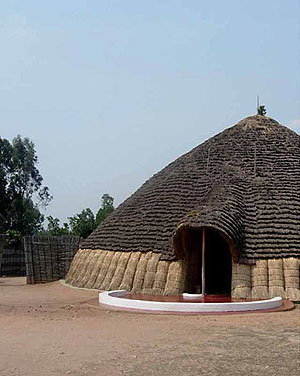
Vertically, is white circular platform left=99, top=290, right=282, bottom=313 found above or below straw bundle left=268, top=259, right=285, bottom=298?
below

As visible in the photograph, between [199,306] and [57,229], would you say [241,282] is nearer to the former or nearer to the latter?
[199,306]

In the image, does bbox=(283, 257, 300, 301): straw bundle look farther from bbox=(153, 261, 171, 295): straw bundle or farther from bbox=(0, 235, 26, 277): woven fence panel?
bbox=(0, 235, 26, 277): woven fence panel

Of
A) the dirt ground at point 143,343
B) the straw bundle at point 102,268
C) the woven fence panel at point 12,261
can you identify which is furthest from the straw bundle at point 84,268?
the woven fence panel at point 12,261

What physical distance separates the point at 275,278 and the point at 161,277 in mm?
3035

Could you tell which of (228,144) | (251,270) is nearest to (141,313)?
(251,270)

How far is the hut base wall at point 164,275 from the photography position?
43.2 ft

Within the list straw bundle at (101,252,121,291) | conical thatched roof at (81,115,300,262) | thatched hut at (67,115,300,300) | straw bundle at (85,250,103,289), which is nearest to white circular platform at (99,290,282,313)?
thatched hut at (67,115,300,300)

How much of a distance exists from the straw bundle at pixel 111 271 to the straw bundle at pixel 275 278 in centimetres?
479

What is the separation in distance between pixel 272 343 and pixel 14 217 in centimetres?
3146

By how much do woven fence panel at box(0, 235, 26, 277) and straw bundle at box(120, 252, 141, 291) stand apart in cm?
1189

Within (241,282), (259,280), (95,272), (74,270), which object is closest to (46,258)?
(74,270)

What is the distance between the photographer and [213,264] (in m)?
16.9

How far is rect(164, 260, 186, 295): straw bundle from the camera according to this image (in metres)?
14.0

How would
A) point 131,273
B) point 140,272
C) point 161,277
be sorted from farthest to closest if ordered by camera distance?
point 131,273
point 140,272
point 161,277
